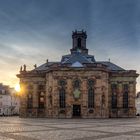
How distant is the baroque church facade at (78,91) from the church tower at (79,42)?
7.52 meters

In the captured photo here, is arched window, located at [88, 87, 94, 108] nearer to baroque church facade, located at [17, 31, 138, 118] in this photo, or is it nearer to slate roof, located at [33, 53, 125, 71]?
baroque church facade, located at [17, 31, 138, 118]

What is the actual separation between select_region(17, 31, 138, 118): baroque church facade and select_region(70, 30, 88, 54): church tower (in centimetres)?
752

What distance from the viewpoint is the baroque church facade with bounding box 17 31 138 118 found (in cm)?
6838

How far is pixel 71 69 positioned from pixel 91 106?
8.70 m

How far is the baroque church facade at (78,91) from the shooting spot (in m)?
68.4

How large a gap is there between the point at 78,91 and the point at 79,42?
Result: 20.4m

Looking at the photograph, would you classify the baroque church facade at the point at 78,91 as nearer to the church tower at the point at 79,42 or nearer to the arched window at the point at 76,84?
the arched window at the point at 76,84

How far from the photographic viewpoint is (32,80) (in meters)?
77.2

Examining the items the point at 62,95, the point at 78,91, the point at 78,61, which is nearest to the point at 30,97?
the point at 62,95

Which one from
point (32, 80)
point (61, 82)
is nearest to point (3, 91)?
point (32, 80)

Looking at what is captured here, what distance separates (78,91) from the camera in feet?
225

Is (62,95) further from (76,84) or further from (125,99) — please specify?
(125,99)

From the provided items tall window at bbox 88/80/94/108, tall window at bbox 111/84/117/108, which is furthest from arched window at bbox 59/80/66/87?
tall window at bbox 111/84/117/108

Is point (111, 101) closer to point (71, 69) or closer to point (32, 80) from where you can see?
point (71, 69)
